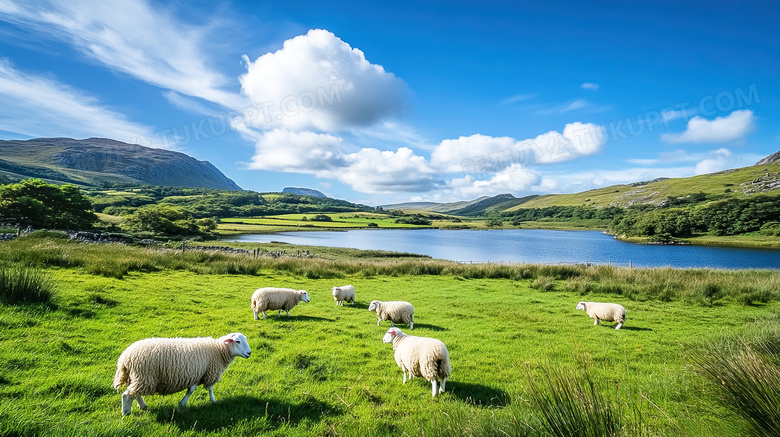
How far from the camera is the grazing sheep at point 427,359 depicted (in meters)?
5.41

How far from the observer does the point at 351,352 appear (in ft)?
23.6

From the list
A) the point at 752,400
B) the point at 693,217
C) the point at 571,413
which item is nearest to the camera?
the point at 571,413

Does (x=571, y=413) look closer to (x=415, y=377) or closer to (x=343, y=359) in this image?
(x=415, y=377)

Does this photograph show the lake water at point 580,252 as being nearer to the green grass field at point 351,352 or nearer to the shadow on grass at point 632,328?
the green grass field at point 351,352

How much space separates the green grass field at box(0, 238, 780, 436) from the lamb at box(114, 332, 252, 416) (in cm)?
30

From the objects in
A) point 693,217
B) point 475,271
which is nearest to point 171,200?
point 475,271

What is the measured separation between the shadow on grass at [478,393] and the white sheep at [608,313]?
7.23 m

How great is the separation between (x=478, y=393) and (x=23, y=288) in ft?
34.9

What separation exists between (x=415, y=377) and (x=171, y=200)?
17776 cm

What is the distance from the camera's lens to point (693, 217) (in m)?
87.4

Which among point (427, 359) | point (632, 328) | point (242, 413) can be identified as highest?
point (427, 359)

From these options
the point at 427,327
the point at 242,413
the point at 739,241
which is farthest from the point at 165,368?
the point at 739,241

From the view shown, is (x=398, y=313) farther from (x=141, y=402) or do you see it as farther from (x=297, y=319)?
(x=141, y=402)

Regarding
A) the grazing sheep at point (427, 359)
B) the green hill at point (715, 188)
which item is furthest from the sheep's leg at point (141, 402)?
the green hill at point (715, 188)
